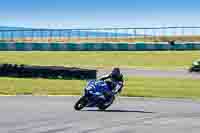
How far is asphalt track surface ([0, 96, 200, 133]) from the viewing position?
38.9ft

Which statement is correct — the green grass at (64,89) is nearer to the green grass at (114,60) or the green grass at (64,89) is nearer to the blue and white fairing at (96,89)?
the blue and white fairing at (96,89)

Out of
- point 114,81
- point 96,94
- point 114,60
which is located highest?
point 114,81

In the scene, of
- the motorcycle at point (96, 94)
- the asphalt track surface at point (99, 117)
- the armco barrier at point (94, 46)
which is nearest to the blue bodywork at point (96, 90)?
the motorcycle at point (96, 94)

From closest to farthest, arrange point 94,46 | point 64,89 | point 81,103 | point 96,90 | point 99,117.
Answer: point 99,117 < point 96,90 < point 81,103 < point 64,89 < point 94,46

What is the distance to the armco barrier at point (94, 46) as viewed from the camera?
69688 millimetres

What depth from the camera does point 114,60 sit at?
55.2 m

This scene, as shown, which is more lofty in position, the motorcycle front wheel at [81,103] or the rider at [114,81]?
the rider at [114,81]

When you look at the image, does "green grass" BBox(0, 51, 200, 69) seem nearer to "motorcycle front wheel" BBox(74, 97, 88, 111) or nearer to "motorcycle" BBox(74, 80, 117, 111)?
"motorcycle front wheel" BBox(74, 97, 88, 111)

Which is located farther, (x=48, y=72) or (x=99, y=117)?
(x=48, y=72)

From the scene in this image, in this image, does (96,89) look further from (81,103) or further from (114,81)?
(81,103)

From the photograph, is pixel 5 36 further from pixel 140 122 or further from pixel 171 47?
pixel 140 122

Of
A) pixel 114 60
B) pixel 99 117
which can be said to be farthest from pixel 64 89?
pixel 114 60

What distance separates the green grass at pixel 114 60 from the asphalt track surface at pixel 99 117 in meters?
30.9

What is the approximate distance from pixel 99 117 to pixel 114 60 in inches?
1621
